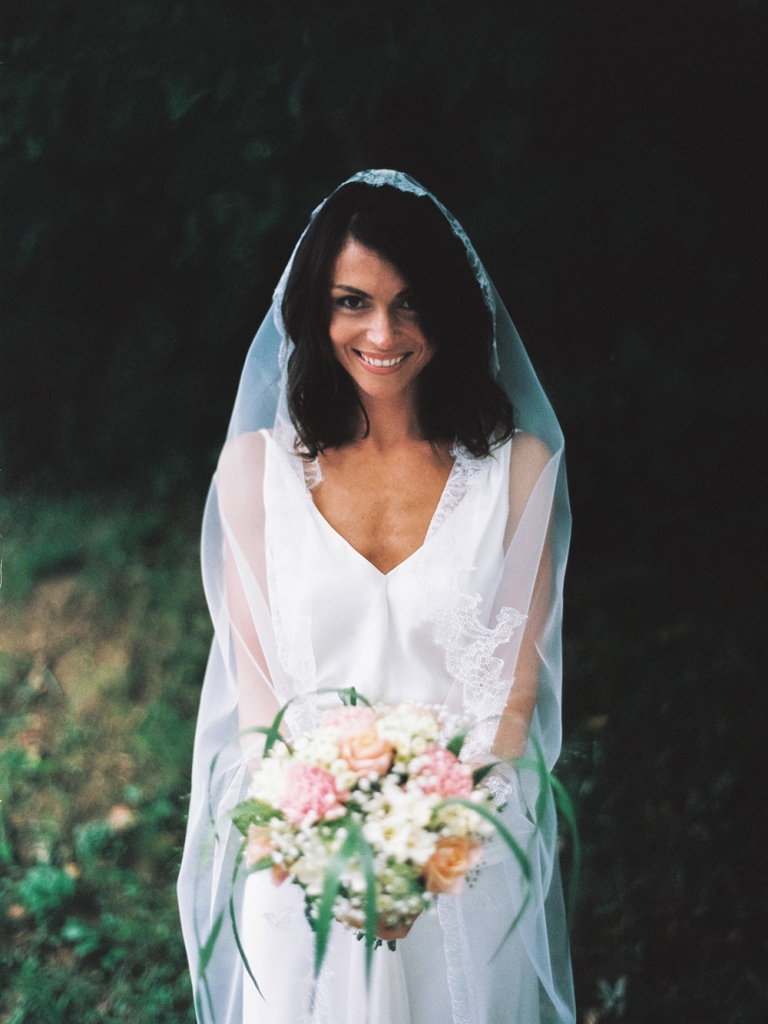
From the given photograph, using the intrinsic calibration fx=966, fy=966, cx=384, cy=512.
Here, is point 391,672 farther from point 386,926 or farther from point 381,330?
point 381,330

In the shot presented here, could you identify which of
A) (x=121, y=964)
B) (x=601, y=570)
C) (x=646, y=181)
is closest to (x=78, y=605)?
(x=121, y=964)

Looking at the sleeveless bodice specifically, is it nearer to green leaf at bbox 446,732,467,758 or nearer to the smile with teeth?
the smile with teeth

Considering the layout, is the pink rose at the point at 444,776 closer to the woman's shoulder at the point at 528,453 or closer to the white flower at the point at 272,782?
the white flower at the point at 272,782

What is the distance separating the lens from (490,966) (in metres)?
1.81

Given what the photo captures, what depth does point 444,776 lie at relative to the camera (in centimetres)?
133

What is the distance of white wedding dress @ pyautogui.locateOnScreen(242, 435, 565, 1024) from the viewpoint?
5.76 feet

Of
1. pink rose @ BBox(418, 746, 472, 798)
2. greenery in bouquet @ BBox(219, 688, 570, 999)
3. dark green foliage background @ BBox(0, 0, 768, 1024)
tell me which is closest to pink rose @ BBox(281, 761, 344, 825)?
greenery in bouquet @ BBox(219, 688, 570, 999)

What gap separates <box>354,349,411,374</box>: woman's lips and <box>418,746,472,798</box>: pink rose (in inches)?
→ 30.9

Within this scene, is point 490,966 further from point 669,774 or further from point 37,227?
point 37,227

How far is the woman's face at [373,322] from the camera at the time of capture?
181 centimetres

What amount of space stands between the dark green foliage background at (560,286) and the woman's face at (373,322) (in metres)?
0.69

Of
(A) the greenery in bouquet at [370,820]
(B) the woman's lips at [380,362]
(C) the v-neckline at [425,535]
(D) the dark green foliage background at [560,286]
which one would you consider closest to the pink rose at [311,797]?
(A) the greenery in bouquet at [370,820]

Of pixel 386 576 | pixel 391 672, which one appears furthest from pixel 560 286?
pixel 391 672

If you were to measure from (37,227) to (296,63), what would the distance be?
1.01 metres
